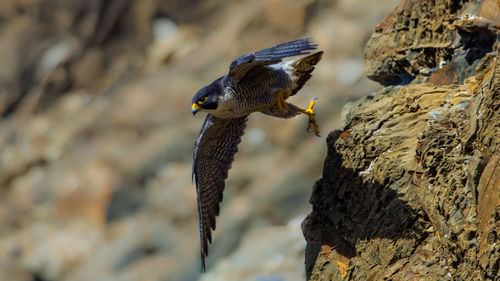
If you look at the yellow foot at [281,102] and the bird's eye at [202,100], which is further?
the yellow foot at [281,102]

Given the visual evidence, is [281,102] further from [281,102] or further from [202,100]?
[202,100]

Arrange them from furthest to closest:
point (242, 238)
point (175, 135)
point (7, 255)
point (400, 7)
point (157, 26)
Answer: point (157, 26) < point (7, 255) < point (175, 135) < point (242, 238) < point (400, 7)

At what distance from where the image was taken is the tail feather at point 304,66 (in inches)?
239

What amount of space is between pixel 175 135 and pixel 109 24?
618 cm

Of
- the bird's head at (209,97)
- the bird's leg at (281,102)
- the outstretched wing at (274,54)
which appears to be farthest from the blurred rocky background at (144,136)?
the outstretched wing at (274,54)

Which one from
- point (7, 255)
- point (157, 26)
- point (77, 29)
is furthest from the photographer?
point (77, 29)

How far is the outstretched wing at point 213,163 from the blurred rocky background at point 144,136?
7.27 m

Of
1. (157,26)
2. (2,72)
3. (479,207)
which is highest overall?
(2,72)

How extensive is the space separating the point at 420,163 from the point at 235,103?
6.62ft

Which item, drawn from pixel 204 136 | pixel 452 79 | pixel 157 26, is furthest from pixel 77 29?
pixel 452 79

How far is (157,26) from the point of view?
73.4 ft

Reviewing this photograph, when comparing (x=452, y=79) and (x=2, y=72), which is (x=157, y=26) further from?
(x=452, y=79)

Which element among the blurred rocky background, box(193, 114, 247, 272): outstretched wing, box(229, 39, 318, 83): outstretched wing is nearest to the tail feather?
box(229, 39, 318, 83): outstretched wing

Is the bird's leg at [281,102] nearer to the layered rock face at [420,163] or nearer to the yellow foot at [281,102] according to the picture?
the yellow foot at [281,102]
